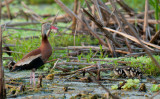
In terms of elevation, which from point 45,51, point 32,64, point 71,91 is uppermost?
point 45,51

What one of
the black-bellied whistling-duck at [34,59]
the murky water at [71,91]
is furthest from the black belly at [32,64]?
the murky water at [71,91]

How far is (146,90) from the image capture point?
4.58 meters

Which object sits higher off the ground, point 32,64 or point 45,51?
point 45,51

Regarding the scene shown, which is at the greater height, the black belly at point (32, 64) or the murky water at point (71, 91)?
the black belly at point (32, 64)

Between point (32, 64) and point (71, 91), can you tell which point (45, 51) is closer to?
point (32, 64)

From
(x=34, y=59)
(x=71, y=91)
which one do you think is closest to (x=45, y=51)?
(x=34, y=59)

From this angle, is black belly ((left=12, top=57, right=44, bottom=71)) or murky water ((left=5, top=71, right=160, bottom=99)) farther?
black belly ((left=12, top=57, right=44, bottom=71))

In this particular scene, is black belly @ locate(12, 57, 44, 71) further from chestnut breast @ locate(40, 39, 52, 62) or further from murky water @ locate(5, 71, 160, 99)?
murky water @ locate(5, 71, 160, 99)

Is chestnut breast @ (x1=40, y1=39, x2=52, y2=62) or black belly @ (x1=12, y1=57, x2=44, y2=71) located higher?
chestnut breast @ (x1=40, y1=39, x2=52, y2=62)

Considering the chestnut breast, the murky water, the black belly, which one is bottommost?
the murky water

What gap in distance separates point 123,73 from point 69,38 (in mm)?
A: 3062

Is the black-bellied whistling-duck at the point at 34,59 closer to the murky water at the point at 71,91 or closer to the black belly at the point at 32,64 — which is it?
the black belly at the point at 32,64

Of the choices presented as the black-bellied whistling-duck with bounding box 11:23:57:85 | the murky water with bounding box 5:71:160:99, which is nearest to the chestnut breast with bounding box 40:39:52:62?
the black-bellied whistling-duck with bounding box 11:23:57:85

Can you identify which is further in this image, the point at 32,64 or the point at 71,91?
the point at 32,64
